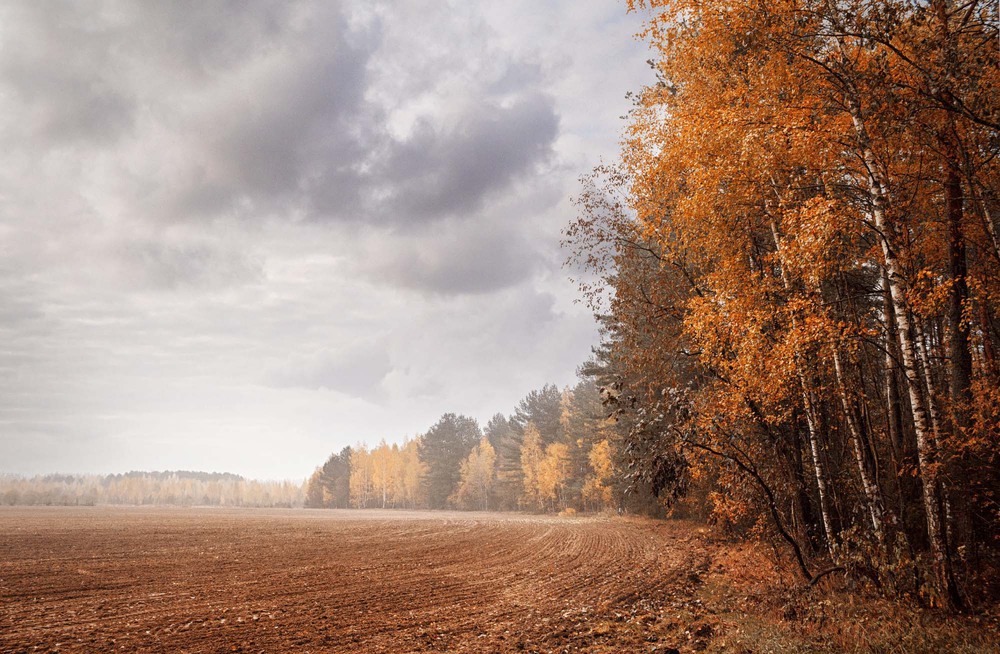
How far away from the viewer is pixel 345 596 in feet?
40.2

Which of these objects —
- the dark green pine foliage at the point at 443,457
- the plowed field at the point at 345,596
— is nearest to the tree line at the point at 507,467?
the dark green pine foliage at the point at 443,457

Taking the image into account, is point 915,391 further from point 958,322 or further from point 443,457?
point 443,457

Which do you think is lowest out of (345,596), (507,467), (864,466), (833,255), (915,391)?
(507,467)

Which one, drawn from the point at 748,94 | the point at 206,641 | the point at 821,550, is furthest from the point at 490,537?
the point at 748,94

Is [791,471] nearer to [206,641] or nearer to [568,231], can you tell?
[568,231]

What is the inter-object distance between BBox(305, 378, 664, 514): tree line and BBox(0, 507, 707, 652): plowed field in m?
15.9

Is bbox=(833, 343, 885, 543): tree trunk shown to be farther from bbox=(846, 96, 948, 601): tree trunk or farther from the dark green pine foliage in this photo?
the dark green pine foliage

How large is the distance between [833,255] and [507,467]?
218 ft

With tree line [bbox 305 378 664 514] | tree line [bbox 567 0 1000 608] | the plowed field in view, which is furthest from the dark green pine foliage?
tree line [bbox 567 0 1000 608]

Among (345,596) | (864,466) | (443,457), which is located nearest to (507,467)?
(443,457)

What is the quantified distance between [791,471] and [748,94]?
8.49 meters

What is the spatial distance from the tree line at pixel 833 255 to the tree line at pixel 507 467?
20120 millimetres

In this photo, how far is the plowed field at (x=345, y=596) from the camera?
8.74 m

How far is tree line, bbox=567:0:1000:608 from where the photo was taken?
285 inches
